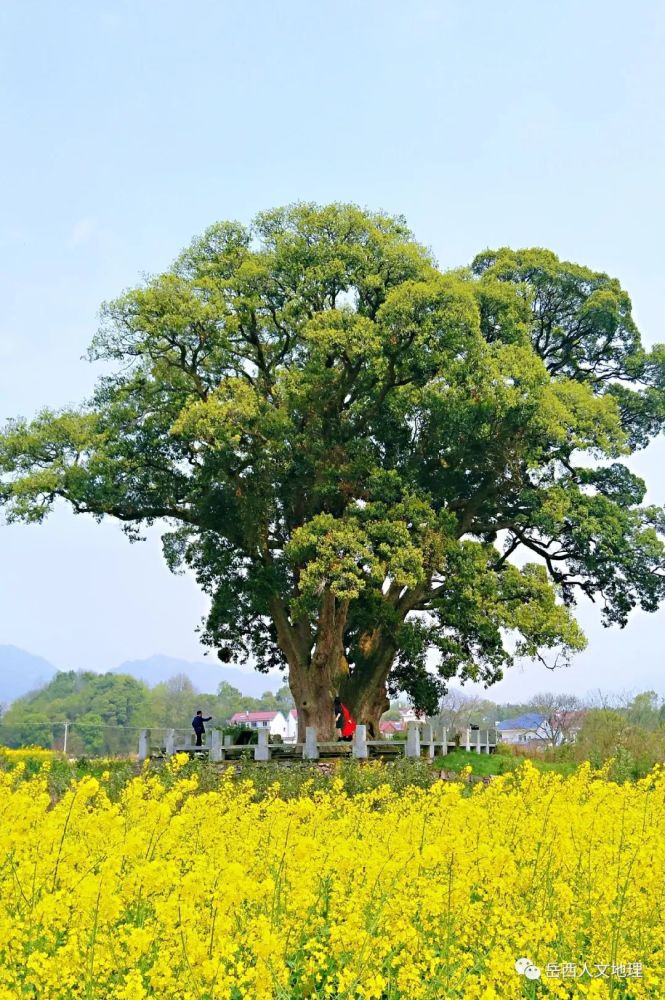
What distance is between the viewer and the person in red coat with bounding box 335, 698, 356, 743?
844 inches

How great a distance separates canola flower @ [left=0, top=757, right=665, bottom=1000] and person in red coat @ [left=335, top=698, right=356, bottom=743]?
1419 centimetres

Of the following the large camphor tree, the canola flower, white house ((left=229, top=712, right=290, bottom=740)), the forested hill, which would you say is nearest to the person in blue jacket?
the large camphor tree

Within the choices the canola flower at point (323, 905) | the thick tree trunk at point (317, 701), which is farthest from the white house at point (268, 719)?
the canola flower at point (323, 905)

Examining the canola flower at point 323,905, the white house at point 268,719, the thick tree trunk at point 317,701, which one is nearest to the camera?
the canola flower at point 323,905

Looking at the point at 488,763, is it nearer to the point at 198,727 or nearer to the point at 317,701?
the point at 317,701

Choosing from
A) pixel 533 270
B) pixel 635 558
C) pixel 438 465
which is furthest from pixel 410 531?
pixel 533 270

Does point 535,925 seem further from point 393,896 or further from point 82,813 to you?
point 82,813

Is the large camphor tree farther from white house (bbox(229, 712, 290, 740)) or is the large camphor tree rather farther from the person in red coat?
white house (bbox(229, 712, 290, 740))

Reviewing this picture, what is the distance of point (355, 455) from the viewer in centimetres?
2200

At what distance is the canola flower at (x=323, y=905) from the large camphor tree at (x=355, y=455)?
13.5m

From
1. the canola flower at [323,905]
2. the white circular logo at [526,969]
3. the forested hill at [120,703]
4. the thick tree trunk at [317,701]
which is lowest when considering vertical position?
the white circular logo at [526,969]

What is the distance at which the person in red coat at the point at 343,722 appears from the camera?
21438 millimetres

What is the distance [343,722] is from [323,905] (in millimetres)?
16492

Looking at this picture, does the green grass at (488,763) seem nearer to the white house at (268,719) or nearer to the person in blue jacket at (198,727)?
the person in blue jacket at (198,727)
